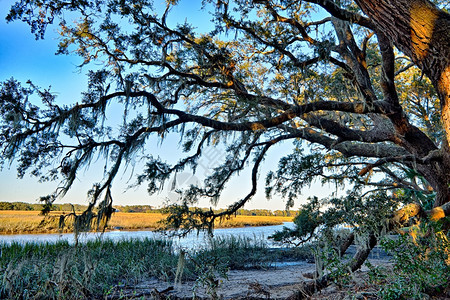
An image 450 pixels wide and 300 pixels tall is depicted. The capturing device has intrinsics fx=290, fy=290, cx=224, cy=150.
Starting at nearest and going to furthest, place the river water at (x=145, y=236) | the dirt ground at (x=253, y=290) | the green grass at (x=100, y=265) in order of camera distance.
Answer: the dirt ground at (x=253, y=290), the green grass at (x=100, y=265), the river water at (x=145, y=236)

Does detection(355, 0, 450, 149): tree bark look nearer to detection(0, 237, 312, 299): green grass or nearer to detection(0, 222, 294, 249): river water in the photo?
detection(0, 237, 312, 299): green grass

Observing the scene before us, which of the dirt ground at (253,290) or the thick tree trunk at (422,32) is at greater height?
the thick tree trunk at (422,32)

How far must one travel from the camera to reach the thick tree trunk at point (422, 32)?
3.17 metres

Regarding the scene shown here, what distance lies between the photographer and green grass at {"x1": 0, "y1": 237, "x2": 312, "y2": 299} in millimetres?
3205

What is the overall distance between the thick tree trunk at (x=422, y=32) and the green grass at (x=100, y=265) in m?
3.35

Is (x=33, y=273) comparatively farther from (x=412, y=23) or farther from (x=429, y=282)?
(x=412, y=23)

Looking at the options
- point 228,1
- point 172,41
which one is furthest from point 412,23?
point 172,41

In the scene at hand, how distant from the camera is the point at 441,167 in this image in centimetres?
523

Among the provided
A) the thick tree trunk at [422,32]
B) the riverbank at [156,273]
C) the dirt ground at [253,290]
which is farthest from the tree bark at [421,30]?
the riverbank at [156,273]

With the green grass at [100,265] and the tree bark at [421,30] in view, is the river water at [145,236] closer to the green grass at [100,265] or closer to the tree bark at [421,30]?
the green grass at [100,265]

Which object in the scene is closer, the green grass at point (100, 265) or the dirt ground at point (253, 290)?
the dirt ground at point (253, 290)

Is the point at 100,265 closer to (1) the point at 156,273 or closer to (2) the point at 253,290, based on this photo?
(1) the point at 156,273

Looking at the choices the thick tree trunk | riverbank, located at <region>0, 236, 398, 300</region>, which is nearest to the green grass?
riverbank, located at <region>0, 236, 398, 300</region>

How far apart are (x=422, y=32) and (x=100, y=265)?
18.3 ft
